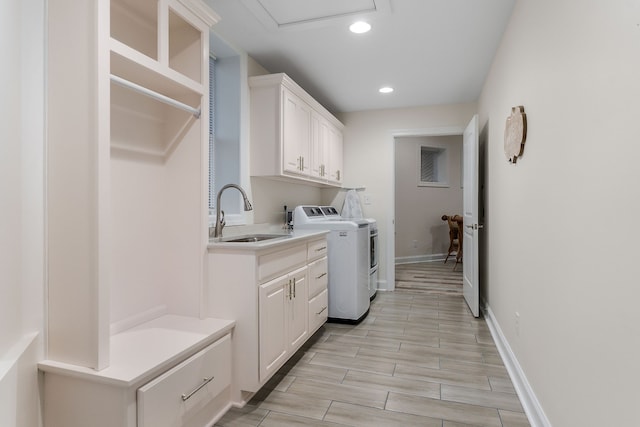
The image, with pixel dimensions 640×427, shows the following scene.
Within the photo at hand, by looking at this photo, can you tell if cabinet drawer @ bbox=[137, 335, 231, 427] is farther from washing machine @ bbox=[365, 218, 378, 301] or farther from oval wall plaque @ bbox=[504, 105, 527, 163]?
washing machine @ bbox=[365, 218, 378, 301]

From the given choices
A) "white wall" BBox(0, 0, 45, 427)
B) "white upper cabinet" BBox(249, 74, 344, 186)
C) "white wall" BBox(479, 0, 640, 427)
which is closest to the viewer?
"white wall" BBox(479, 0, 640, 427)

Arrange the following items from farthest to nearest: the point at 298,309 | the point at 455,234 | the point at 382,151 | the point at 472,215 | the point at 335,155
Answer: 1. the point at 455,234
2. the point at 382,151
3. the point at 335,155
4. the point at 472,215
5. the point at 298,309

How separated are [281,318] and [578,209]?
166 centimetres

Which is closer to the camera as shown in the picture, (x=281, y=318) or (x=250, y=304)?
(x=250, y=304)

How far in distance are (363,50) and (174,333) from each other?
2.59 m

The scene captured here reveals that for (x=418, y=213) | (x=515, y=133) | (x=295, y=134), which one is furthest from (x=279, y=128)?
(x=418, y=213)

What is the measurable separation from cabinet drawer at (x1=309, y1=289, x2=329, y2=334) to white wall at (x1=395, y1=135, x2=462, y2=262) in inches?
161

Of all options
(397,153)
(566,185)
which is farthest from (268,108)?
(397,153)

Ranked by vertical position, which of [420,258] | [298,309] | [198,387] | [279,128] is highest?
[279,128]

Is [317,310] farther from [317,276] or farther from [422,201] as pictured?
[422,201]

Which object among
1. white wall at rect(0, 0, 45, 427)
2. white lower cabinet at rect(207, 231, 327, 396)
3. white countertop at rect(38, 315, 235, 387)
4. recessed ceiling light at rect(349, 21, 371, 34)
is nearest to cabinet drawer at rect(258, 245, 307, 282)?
white lower cabinet at rect(207, 231, 327, 396)

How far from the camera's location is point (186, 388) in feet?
5.25

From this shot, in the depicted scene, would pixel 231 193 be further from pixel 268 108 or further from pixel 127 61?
pixel 127 61

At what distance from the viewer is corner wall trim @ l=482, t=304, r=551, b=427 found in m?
1.77
